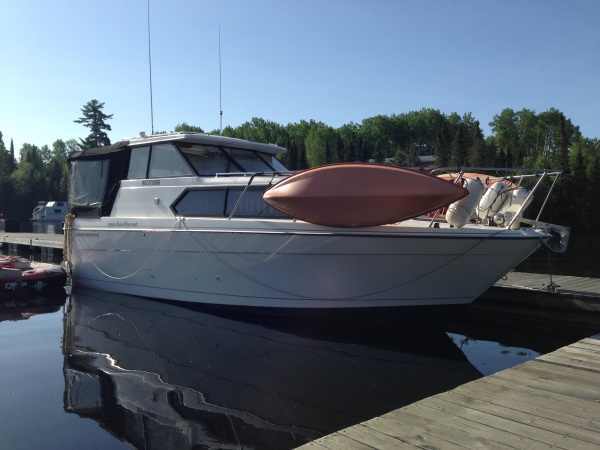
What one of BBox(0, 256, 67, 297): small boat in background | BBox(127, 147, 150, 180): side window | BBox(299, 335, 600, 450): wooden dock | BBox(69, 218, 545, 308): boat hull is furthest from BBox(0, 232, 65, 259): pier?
BBox(299, 335, 600, 450): wooden dock

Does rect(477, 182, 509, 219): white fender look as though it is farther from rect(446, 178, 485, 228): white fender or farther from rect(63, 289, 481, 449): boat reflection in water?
rect(63, 289, 481, 449): boat reflection in water

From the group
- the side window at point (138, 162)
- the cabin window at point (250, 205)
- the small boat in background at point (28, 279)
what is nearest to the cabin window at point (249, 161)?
the cabin window at point (250, 205)

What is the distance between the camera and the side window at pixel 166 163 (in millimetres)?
10078

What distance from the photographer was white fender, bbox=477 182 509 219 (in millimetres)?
8211

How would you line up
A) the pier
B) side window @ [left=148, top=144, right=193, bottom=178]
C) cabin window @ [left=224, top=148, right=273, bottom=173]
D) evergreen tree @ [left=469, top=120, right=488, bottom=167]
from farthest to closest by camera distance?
evergreen tree @ [left=469, top=120, right=488, bottom=167], the pier, cabin window @ [left=224, top=148, right=273, bottom=173], side window @ [left=148, top=144, right=193, bottom=178]

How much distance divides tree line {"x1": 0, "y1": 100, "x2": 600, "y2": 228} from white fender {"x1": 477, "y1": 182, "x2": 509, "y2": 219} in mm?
44303

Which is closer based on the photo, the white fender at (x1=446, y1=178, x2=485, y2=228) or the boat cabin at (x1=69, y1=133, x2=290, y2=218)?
the white fender at (x1=446, y1=178, x2=485, y2=228)

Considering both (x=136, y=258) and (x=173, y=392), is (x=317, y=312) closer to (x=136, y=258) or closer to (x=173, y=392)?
(x=173, y=392)

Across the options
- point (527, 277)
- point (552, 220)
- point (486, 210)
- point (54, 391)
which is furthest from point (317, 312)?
point (552, 220)

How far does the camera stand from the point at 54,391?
6.05 metres

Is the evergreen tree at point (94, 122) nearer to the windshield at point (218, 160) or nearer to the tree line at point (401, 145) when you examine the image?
the tree line at point (401, 145)

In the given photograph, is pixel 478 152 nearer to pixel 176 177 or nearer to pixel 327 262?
pixel 176 177

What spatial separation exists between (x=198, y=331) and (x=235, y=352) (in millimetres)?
1382

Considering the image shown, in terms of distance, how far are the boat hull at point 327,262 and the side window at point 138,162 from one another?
5.10 feet
